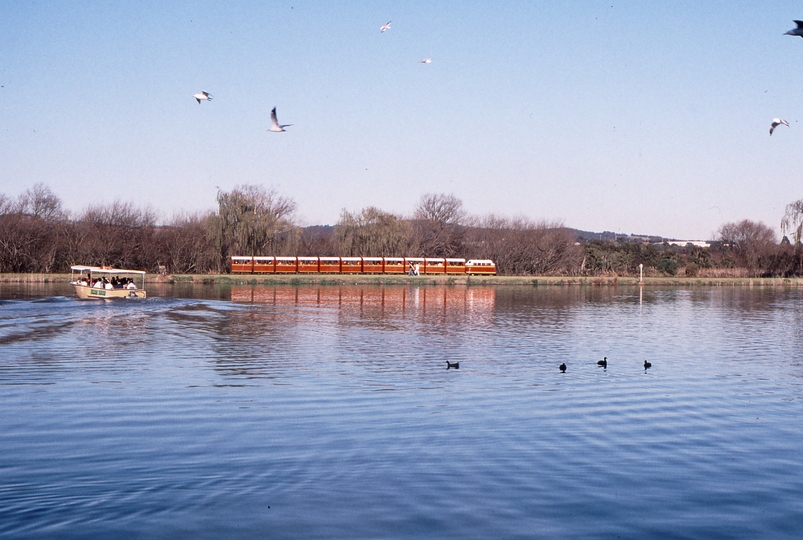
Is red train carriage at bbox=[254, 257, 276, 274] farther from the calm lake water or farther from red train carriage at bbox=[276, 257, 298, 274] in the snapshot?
the calm lake water

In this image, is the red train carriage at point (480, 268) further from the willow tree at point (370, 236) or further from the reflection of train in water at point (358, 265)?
the willow tree at point (370, 236)

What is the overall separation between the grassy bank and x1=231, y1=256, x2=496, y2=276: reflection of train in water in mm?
2989

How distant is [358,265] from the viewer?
82.5 metres

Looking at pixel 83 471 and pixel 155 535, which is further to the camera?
pixel 83 471

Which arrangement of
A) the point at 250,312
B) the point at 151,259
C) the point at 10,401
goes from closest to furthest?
the point at 10,401
the point at 250,312
the point at 151,259

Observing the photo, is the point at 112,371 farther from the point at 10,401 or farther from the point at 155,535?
the point at 155,535

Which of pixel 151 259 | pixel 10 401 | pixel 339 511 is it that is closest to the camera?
pixel 339 511

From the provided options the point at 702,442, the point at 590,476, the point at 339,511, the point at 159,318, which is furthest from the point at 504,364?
the point at 159,318

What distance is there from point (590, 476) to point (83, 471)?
5800mm

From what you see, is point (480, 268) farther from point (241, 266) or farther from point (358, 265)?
point (241, 266)

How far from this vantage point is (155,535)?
7820mm

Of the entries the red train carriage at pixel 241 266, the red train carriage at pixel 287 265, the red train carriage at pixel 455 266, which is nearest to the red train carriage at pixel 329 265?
the red train carriage at pixel 287 265

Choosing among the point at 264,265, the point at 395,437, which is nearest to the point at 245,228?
the point at 264,265

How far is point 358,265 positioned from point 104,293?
40.5 meters
